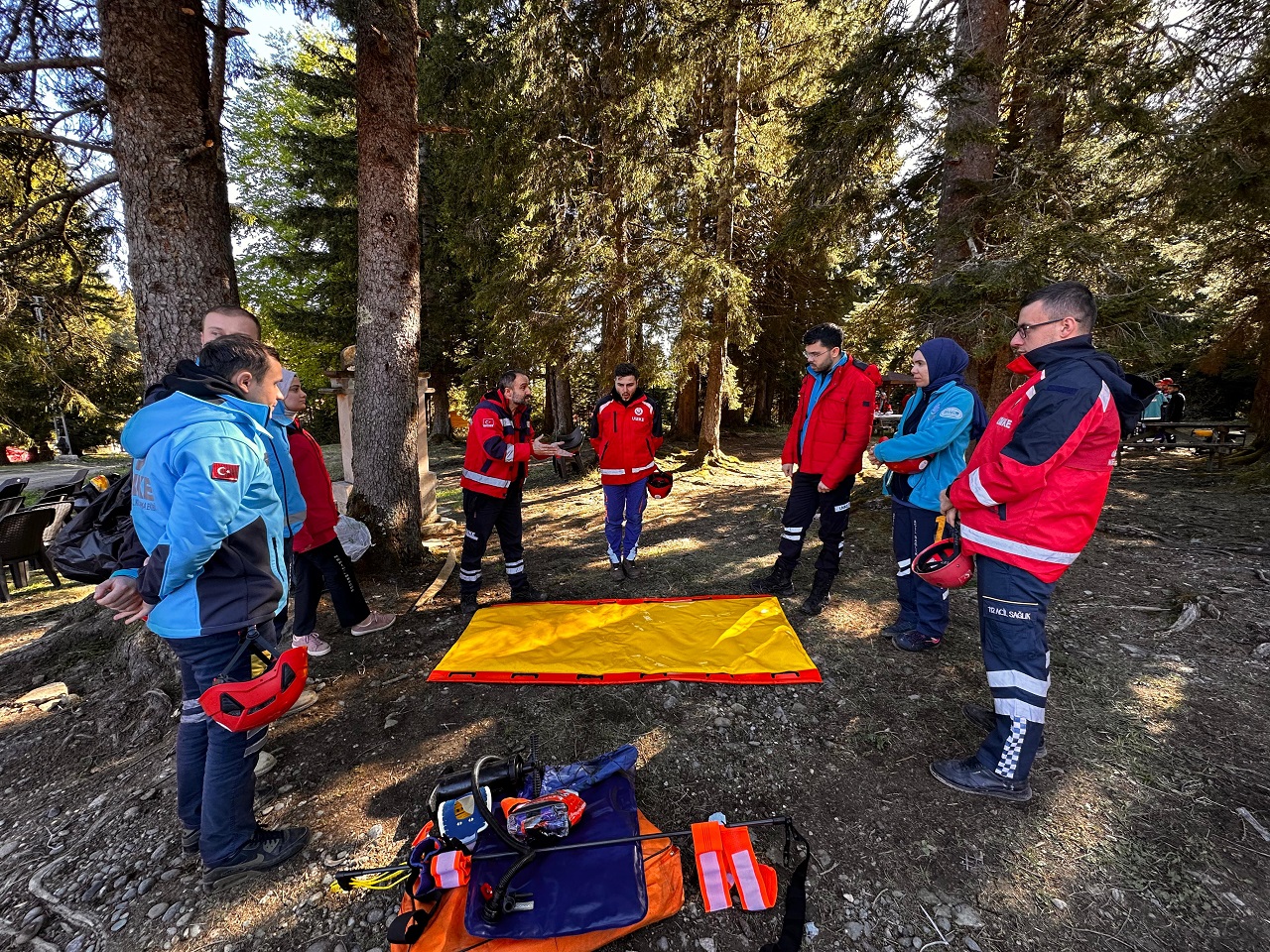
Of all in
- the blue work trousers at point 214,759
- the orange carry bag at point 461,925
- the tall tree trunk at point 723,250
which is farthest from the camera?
the tall tree trunk at point 723,250

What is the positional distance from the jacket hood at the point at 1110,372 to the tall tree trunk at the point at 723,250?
27.4ft

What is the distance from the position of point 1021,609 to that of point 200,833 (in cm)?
374

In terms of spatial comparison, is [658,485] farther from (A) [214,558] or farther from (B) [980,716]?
(A) [214,558]

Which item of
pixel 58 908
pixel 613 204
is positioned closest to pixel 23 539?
pixel 58 908

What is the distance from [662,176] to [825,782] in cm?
1034

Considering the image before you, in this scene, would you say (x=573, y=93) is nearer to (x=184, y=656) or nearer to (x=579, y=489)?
(x=579, y=489)

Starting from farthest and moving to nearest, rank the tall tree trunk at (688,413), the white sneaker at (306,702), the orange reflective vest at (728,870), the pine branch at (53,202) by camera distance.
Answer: the tall tree trunk at (688,413) < the pine branch at (53,202) < the white sneaker at (306,702) < the orange reflective vest at (728,870)

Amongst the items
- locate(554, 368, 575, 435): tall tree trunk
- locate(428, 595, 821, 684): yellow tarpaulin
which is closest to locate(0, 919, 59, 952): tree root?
locate(428, 595, 821, 684): yellow tarpaulin

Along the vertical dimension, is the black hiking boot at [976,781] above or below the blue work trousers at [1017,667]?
below

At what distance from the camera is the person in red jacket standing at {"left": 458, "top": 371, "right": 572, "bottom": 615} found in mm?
4289

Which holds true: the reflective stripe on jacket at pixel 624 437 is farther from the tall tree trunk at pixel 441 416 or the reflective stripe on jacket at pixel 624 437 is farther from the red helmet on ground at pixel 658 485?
the tall tree trunk at pixel 441 416

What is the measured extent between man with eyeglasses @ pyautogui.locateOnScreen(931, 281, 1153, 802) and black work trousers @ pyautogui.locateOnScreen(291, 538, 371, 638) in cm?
411

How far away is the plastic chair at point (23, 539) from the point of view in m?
5.95

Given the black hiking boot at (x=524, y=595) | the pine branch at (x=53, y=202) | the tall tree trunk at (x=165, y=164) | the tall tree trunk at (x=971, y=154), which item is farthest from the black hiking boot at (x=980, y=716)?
the pine branch at (x=53, y=202)
